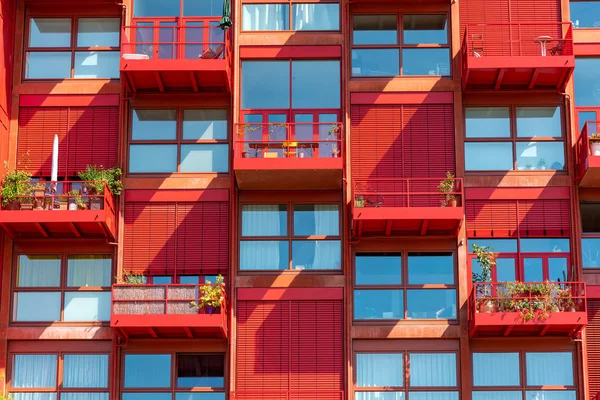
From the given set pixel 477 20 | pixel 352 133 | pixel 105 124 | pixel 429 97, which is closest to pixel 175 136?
pixel 105 124

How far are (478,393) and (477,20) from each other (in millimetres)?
11307

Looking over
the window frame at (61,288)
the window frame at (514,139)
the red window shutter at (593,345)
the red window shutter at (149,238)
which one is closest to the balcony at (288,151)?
the red window shutter at (149,238)

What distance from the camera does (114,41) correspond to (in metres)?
35.9

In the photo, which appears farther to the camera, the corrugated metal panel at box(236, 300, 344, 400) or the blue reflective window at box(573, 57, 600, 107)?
the blue reflective window at box(573, 57, 600, 107)

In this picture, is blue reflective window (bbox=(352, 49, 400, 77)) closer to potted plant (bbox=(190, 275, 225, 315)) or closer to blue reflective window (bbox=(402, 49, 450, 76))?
blue reflective window (bbox=(402, 49, 450, 76))

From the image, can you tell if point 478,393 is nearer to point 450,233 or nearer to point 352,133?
point 450,233

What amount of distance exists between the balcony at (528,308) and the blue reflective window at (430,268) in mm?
1335

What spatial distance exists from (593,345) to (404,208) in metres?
6.65

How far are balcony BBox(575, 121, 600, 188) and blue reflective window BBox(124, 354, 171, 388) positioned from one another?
42.5 ft

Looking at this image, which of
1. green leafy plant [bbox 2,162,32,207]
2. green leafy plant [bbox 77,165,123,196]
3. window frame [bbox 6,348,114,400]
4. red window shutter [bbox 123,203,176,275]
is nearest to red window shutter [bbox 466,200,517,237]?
red window shutter [bbox 123,203,176,275]

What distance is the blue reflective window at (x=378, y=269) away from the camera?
33.8 m

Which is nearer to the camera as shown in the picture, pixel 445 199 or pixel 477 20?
pixel 445 199

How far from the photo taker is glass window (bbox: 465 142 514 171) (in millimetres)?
34562

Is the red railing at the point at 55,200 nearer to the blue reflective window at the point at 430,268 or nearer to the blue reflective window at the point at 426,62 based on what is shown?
the blue reflective window at the point at 430,268
